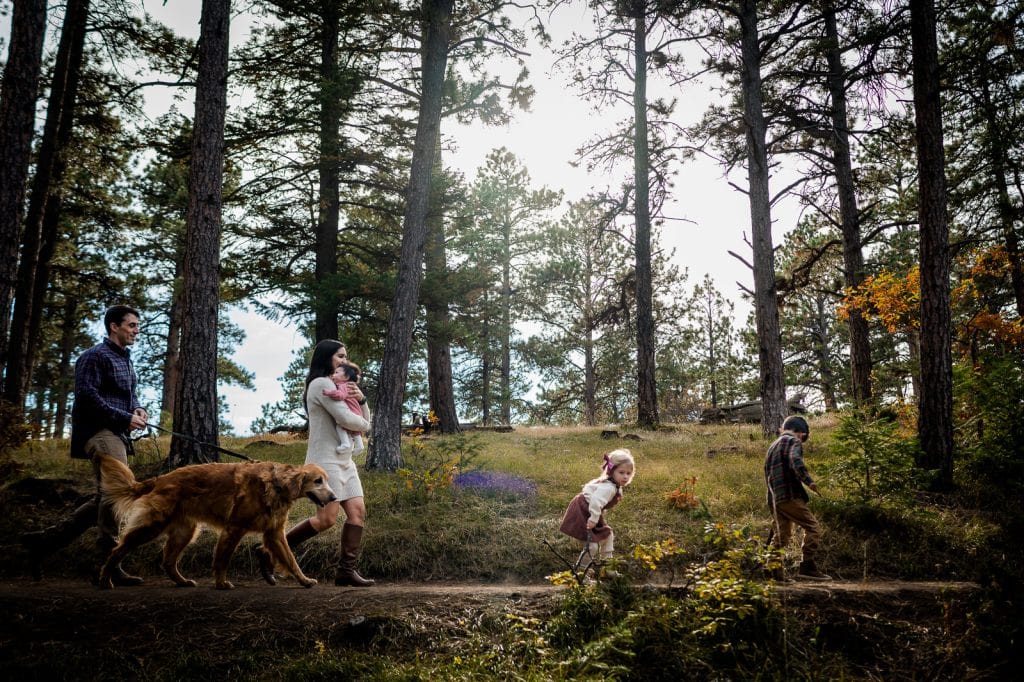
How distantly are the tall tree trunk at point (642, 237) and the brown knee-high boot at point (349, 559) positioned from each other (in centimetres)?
1169

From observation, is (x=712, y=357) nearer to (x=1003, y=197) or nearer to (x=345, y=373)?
(x=1003, y=197)

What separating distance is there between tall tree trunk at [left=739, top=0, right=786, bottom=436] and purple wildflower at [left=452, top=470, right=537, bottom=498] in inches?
243

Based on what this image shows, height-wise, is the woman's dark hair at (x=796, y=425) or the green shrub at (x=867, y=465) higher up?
the woman's dark hair at (x=796, y=425)

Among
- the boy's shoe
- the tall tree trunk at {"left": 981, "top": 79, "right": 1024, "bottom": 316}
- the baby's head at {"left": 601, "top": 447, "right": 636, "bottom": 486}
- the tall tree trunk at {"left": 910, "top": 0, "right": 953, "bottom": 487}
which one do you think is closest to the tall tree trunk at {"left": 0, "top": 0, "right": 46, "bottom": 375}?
the baby's head at {"left": 601, "top": 447, "right": 636, "bottom": 486}

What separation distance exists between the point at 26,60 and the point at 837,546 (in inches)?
517

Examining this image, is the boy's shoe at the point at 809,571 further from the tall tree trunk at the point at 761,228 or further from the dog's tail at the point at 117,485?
the dog's tail at the point at 117,485

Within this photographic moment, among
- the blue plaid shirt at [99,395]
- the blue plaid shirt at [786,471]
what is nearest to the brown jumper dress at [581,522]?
the blue plaid shirt at [786,471]

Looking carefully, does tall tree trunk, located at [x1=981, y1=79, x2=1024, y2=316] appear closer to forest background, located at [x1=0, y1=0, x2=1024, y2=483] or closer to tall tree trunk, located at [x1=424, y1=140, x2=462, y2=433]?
forest background, located at [x1=0, y1=0, x2=1024, y2=483]

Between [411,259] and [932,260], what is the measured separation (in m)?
8.52

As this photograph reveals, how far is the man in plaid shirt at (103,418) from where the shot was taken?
200 inches

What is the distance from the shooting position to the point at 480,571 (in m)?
6.09

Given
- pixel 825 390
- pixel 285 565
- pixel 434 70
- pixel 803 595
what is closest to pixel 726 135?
pixel 434 70

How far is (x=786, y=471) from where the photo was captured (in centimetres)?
598

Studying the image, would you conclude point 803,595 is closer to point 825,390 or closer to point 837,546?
point 837,546
